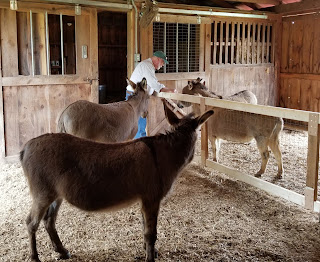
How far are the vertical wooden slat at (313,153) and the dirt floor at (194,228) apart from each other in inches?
16.5

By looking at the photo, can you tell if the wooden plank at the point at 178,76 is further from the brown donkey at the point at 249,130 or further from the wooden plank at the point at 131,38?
the brown donkey at the point at 249,130

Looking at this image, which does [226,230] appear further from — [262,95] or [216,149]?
[262,95]

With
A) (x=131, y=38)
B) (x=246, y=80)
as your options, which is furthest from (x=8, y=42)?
(x=246, y=80)

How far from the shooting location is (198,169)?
20.3ft

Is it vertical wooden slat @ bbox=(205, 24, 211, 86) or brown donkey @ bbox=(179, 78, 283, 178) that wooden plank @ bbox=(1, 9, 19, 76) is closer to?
brown donkey @ bbox=(179, 78, 283, 178)

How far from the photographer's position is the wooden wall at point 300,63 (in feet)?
30.0

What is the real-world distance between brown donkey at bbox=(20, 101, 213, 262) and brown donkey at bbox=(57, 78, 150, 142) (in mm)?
1759

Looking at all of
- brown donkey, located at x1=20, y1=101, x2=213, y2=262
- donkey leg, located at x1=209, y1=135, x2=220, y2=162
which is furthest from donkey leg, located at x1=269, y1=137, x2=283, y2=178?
brown donkey, located at x1=20, y1=101, x2=213, y2=262

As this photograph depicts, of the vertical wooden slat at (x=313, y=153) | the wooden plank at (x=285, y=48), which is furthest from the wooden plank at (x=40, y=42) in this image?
the wooden plank at (x=285, y=48)

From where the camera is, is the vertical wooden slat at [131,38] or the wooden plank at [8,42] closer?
the wooden plank at [8,42]

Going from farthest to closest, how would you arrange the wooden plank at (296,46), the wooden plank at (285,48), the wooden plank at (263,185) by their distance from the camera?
the wooden plank at (285,48) → the wooden plank at (296,46) → the wooden plank at (263,185)

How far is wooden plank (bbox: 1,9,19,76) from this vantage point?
6.30 m

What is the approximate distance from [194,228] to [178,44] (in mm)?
5295

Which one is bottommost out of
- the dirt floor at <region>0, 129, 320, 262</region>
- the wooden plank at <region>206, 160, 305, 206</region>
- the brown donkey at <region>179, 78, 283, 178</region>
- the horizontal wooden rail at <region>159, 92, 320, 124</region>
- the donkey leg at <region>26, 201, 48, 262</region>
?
the dirt floor at <region>0, 129, 320, 262</region>
